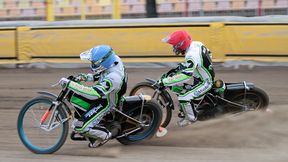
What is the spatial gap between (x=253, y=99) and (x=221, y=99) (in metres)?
0.48

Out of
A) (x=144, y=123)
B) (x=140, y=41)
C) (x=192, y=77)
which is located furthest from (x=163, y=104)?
(x=140, y=41)

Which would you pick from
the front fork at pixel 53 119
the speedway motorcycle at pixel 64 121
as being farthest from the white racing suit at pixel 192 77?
the front fork at pixel 53 119

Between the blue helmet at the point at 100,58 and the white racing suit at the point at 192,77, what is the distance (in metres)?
1.17

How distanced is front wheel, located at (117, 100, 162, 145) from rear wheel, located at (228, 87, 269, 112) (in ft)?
4.59

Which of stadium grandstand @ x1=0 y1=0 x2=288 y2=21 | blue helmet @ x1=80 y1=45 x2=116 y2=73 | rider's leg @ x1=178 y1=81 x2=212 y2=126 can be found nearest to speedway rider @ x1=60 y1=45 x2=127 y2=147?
blue helmet @ x1=80 y1=45 x2=116 y2=73

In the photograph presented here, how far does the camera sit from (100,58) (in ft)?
19.6

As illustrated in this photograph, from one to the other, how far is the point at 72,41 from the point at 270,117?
647 cm

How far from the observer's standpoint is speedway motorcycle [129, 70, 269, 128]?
23.3ft

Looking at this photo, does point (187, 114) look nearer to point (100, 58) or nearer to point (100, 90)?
point (100, 90)

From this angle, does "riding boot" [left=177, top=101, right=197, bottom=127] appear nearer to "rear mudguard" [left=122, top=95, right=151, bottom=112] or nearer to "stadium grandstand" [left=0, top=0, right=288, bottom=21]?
"rear mudguard" [left=122, top=95, right=151, bottom=112]

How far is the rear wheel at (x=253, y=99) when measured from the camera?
720 cm

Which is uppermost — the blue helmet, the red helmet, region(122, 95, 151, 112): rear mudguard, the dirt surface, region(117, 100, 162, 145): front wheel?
the red helmet

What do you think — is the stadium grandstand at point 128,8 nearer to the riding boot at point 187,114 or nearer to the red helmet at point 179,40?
the red helmet at point 179,40

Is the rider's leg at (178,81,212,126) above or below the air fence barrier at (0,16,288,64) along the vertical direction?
below
